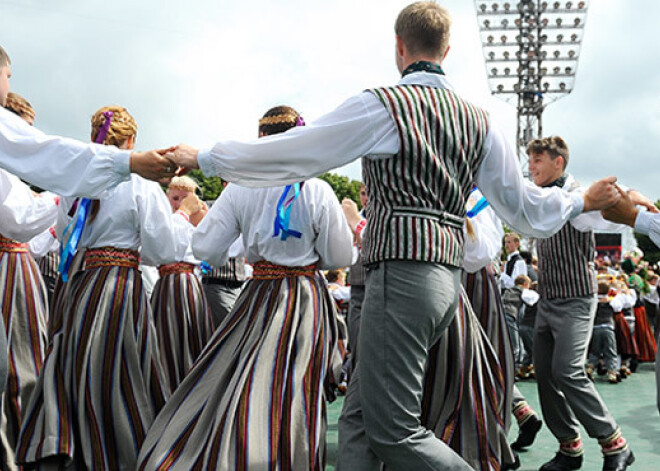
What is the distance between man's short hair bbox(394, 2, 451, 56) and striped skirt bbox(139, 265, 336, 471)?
1.44 meters

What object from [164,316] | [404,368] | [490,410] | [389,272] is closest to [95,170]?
[389,272]

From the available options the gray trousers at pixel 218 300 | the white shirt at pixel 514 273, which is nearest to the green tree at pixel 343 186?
the white shirt at pixel 514 273

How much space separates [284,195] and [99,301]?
108 centimetres

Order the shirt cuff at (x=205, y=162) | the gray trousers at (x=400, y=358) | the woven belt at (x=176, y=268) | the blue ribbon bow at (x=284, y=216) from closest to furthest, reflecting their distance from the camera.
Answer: the gray trousers at (x=400, y=358)
the shirt cuff at (x=205, y=162)
the blue ribbon bow at (x=284, y=216)
the woven belt at (x=176, y=268)

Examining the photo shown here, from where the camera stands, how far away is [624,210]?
125 inches

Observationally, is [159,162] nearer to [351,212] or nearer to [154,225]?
[154,225]

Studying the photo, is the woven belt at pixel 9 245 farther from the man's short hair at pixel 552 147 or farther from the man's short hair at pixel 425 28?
the man's short hair at pixel 552 147

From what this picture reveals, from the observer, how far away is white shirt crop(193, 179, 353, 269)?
3902 millimetres

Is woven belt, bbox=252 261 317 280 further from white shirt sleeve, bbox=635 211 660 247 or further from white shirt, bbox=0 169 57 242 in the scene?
white shirt sleeve, bbox=635 211 660 247

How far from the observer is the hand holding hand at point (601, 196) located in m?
3.13

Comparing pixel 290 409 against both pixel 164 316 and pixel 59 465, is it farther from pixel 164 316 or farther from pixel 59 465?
pixel 164 316

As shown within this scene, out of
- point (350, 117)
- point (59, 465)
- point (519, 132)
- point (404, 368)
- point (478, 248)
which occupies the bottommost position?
point (59, 465)

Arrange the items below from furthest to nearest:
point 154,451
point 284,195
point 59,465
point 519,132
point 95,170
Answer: point 519,132 < point 284,195 < point 59,465 < point 154,451 < point 95,170

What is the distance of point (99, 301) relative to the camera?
152 inches
